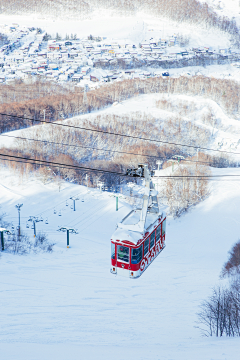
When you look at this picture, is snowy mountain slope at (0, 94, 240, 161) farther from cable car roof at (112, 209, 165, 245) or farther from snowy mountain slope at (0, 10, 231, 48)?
Result: snowy mountain slope at (0, 10, 231, 48)

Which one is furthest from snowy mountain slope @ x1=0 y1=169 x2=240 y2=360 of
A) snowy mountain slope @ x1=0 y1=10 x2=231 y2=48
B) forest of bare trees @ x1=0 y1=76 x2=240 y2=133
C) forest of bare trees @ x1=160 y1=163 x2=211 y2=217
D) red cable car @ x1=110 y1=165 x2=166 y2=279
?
snowy mountain slope @ x1=0 y1=10 x2=231 y2=48

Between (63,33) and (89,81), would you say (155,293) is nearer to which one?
(89,81)

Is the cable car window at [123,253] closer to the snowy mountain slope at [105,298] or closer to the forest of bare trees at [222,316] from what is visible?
the snowy mountain slope at [105,298]

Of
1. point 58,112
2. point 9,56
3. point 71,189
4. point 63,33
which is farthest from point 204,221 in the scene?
point 63,33

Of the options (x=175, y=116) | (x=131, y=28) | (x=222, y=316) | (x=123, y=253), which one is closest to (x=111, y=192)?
(x=222, y=316)

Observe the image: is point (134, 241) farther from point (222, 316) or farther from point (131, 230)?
point (222, 316)
